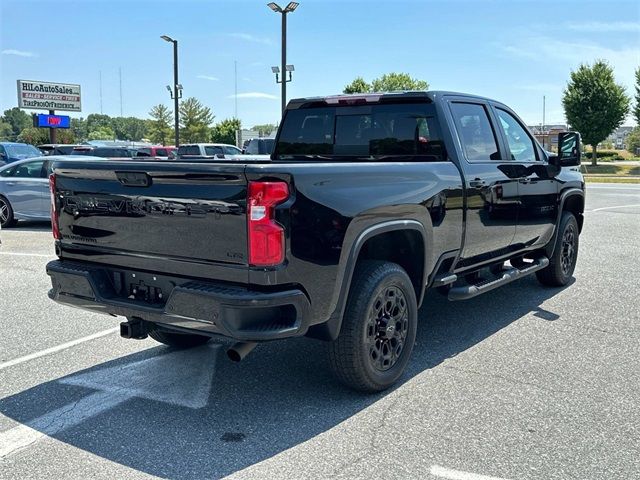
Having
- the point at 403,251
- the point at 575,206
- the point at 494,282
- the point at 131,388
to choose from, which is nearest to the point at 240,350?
the point at 131,388

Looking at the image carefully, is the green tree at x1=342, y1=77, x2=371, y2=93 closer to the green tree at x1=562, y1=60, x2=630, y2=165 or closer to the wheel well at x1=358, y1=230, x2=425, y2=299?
the green tree at x1=562, y1=60, x2=630, y2=165

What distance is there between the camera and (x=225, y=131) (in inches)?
3046

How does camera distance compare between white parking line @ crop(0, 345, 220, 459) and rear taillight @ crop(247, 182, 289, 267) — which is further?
white parking line @ crop(0, 345, 220, 459)

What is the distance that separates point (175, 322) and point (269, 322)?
542mm

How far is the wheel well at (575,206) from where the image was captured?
714 cm

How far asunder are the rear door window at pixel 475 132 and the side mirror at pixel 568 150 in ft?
3.80

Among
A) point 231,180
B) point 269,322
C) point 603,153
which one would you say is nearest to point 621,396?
point 269,322

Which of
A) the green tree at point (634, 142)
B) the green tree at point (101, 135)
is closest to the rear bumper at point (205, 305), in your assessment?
the green tree at point (634, 142)

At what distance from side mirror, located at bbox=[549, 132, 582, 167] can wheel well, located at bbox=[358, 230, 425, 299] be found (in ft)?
9.11

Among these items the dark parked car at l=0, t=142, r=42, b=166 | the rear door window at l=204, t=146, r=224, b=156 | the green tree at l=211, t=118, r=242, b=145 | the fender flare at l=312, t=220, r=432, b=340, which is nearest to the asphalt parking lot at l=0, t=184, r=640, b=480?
the fender flare at l=312, t=220, r=432, b=340

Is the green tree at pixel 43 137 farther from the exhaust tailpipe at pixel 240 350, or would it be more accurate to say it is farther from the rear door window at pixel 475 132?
the exhaust tailpipe at pixel 240 350

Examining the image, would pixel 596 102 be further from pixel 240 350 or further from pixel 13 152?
pixel 240 350

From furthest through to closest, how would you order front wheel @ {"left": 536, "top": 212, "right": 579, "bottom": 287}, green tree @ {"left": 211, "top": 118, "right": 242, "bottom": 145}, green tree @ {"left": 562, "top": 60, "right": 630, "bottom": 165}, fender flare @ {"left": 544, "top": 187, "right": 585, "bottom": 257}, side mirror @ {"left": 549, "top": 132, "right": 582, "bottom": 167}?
green tree @ {"left": 211, "top": 118, "right": 242, "bottom": 145} → green tree @ {"left": 562, "top": 60, "right": 630, "bottom": 165} → front wheel @ {"left": 536, "top": 212, "right": 579, "bottom": 287} → fender flare @ {"left": 544, "top": 187, "right": 585, "bottom": 257} → side mirror @ {"left": 549, "top": 132, "right": 582, "bottom": 167}

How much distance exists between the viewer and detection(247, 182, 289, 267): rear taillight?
325 cm
